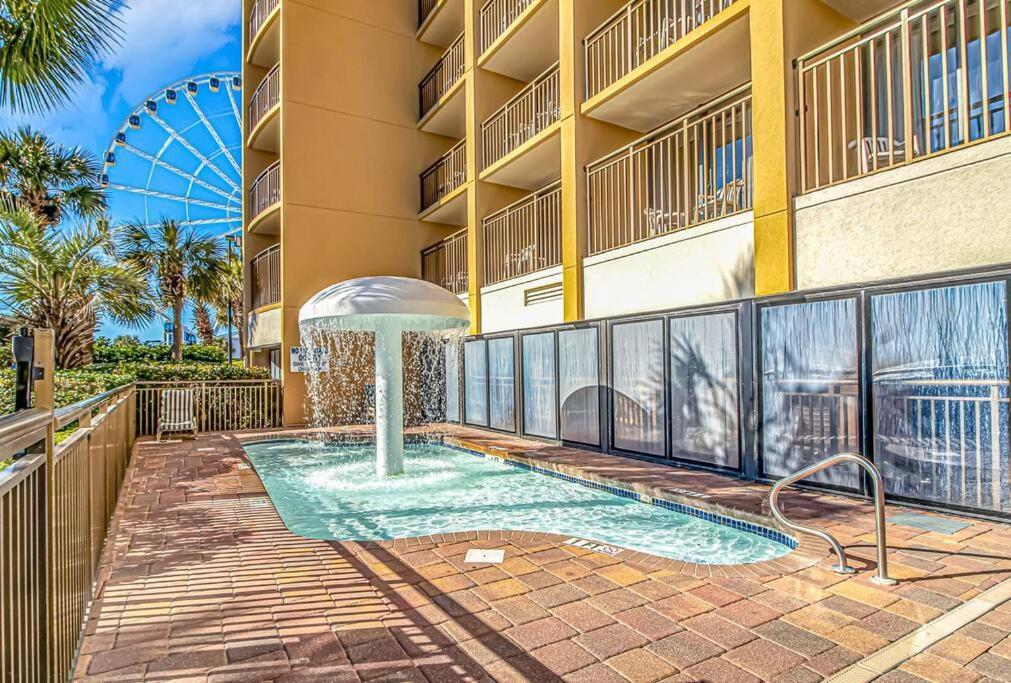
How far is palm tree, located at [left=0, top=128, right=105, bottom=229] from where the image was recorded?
596 inches

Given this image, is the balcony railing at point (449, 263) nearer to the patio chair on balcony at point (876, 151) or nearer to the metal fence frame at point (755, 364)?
the metal fence frame at point (755, 364)

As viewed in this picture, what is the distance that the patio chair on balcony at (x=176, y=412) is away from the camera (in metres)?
11.1

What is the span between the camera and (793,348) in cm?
617

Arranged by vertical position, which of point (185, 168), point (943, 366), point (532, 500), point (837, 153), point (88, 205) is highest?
point (185, 168)

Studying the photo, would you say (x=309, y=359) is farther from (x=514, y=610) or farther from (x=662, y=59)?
(x=514, y=610)

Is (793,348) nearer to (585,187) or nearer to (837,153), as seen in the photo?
(837,153)

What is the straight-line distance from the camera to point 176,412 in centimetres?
1141

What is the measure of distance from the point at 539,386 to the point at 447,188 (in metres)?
6.58

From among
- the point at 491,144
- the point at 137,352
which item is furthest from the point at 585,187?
the point at 137,352

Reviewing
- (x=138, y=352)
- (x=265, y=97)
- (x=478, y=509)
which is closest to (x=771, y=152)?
(x=478, y=509)

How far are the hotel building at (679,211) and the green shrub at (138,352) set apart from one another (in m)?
7.75

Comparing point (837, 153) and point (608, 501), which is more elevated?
point (837, 153)

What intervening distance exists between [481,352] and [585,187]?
4.39m

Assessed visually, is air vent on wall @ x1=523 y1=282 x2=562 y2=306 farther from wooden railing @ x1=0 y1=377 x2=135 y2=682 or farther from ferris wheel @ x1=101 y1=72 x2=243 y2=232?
ferris wheel @ x1=101 y1=72 x2=243 y2=232
